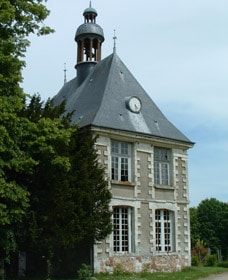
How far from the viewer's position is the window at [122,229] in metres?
18.9

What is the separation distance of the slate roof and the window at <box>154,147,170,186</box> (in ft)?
2.50

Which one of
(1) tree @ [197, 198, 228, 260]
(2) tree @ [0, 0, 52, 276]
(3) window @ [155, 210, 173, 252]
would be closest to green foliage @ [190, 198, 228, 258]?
(1) tree @ [197, 198, 228, 260]

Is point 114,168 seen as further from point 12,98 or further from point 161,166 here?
point 12,98

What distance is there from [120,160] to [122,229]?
288 cm

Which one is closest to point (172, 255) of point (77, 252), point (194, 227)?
point (77, 252)

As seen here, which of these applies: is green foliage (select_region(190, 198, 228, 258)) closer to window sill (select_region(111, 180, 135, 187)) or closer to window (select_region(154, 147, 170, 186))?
window (select_region(154, 147, 170, 186))

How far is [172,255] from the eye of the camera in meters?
20.3

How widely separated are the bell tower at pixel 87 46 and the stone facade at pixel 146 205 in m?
6.31

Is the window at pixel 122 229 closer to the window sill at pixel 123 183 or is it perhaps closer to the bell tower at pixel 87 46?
the window sill at pixel 123 183

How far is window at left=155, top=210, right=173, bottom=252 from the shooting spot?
66.4 ft

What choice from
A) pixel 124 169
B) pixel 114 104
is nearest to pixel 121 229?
pixel 124 169

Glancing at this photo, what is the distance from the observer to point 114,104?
2072 cm

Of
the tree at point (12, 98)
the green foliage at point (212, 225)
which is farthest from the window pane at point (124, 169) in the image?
the green foliage at point (212, 225)

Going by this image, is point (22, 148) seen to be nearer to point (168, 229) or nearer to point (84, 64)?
point (168, 229)
